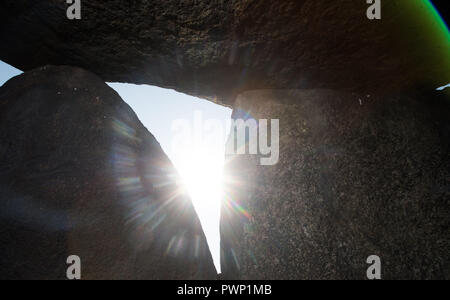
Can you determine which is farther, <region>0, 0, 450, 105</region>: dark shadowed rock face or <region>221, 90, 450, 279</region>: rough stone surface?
<region>221, 90, 450, 279</region>: rough stone surface

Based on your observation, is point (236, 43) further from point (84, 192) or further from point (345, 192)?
point (84, 192)

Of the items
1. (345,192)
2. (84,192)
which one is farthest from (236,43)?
(84,192)

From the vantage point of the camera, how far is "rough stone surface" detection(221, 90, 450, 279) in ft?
6.17

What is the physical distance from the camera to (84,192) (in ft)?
6.11

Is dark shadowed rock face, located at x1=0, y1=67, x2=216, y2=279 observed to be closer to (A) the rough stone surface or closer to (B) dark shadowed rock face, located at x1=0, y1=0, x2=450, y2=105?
(B) dark shadowed rock face, located at x1=0, y1=0, x2=450, y2=105

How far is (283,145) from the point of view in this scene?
84.0 inches

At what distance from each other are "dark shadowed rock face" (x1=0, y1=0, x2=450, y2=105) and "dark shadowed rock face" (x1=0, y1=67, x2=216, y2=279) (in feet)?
0.85

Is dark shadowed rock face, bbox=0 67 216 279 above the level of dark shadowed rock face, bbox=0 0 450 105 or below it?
below

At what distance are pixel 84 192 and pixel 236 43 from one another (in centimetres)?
126

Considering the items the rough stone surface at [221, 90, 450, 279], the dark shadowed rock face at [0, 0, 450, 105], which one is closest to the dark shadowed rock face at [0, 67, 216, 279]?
the dark shadowed rock face at [0, 0, 450, 105]
